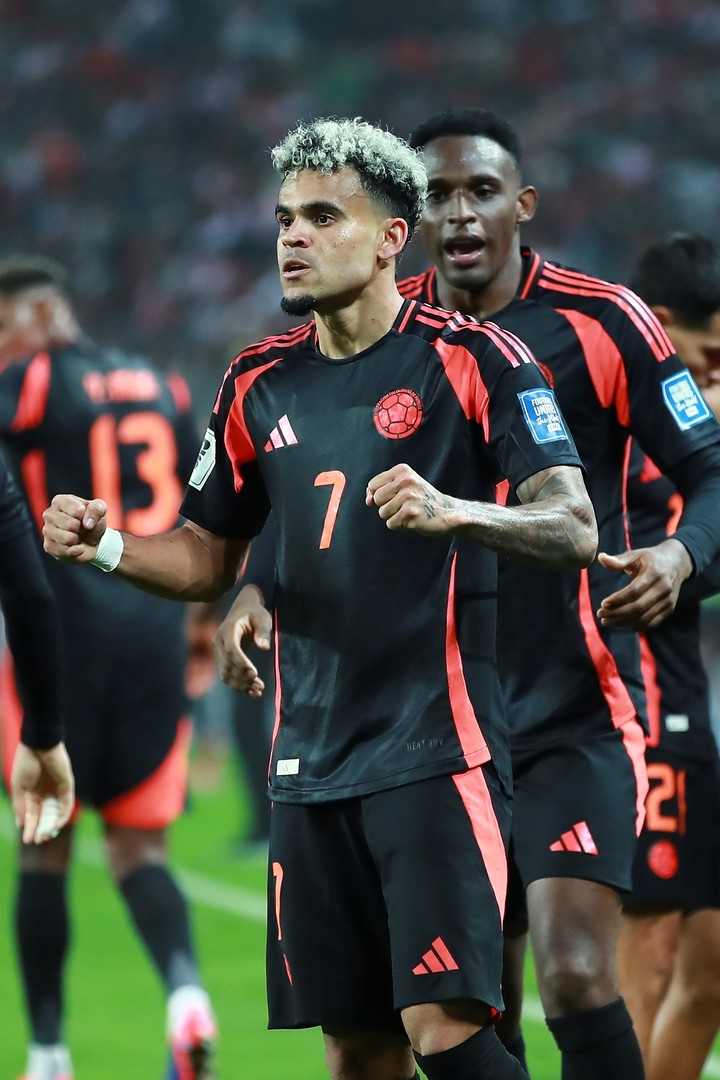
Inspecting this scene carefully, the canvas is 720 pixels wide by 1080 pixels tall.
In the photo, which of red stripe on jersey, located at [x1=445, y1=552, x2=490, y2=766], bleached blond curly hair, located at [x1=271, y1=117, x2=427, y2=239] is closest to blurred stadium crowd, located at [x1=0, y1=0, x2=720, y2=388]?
bleached blond curly hair, located at [x1=271, y1=117, x2=427, y2=239]

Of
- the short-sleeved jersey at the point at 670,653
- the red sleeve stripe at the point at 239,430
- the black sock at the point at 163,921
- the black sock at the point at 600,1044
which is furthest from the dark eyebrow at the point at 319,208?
the black sock at the point at 163,921

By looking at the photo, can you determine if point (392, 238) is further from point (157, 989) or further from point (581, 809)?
point (157, 989)

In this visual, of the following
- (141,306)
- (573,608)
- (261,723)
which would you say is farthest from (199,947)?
(141,306)

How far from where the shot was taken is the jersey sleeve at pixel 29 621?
123 inches

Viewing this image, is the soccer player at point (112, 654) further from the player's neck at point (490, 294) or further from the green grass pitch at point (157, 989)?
the player's neck at point (490, 294)

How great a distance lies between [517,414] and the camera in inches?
109

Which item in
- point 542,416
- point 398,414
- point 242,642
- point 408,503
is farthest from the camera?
point 242,642

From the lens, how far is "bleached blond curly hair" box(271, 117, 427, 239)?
2973 mm

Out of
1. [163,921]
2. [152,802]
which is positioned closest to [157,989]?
[152,802]

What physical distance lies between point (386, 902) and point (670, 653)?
142 cm

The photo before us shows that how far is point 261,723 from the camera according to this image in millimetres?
8789

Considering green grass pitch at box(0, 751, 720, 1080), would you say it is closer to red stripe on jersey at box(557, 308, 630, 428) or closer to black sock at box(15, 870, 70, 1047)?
black sock at box(15, 870, 70, 1047)

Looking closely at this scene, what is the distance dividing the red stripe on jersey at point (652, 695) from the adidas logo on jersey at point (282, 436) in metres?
1.30

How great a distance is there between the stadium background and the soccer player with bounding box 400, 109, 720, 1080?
8929 millimetres
